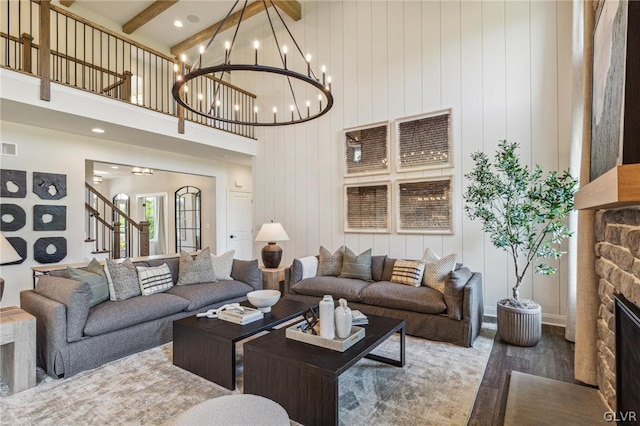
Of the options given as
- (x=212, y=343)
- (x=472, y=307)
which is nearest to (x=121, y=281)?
(x=212, y=343)

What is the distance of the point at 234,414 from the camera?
4.60 feet

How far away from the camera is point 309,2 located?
5.68 meters

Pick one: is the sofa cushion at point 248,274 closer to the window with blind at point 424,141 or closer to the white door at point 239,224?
the window with blind at point 424,141

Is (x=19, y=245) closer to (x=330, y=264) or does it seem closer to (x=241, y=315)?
(x=241, y=315)

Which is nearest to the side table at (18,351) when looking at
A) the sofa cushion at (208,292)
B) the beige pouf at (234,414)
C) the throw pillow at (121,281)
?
the throw pillow at (121,281)

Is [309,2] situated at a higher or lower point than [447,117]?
higher

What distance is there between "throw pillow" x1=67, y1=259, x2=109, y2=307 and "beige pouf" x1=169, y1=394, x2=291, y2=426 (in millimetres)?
2055

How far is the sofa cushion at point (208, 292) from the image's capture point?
346 centimetres

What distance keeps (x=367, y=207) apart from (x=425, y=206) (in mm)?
882

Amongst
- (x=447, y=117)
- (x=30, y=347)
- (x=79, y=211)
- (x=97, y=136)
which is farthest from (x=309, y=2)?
(x=30, y=347)

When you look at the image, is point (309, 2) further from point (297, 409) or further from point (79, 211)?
point (297, 409)

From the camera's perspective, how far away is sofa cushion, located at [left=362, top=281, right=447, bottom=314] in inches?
127

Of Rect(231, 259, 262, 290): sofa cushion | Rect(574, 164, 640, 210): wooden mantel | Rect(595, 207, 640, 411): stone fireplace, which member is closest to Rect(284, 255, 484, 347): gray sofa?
Rect(231, 259, 262, 290): sofa cushion

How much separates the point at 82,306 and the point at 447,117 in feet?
14.8
